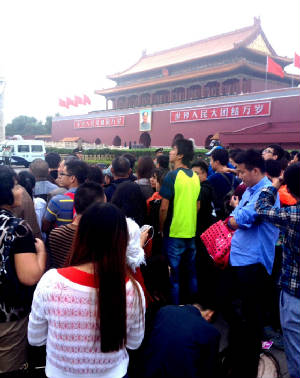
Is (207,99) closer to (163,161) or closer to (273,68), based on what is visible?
(273,68)

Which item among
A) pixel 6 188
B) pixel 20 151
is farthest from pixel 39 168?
pixel 20 151

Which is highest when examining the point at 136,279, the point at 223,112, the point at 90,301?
the point at 223,112

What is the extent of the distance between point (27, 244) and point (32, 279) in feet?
0.53

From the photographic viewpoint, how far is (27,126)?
46688mm

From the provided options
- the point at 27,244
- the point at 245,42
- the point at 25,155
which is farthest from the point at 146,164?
the point at 245,42

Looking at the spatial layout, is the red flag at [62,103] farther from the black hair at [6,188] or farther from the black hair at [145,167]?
the black hair at [6,188]

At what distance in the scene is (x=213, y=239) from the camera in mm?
2588

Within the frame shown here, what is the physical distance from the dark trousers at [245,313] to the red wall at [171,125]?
487 inches

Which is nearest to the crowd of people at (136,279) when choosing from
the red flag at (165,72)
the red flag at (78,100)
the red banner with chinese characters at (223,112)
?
the red banner with chinese characters at (223,112)

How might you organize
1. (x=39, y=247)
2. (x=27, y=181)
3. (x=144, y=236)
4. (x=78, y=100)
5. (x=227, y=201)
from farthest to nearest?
(x=78, y=100), (x=227, y=201), (x=27, y=181), (x=144, y=236), (x=39, y=247)

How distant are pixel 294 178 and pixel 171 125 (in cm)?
1985

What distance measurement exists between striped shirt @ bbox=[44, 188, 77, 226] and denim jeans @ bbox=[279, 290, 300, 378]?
5.01 ft

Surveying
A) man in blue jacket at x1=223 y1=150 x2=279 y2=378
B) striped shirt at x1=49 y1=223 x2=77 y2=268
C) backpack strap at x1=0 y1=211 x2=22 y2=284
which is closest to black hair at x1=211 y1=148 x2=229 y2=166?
man in blue jacket at x1=223 y1=150 x2=279 y2=378

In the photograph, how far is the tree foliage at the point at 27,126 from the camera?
45.1 m
